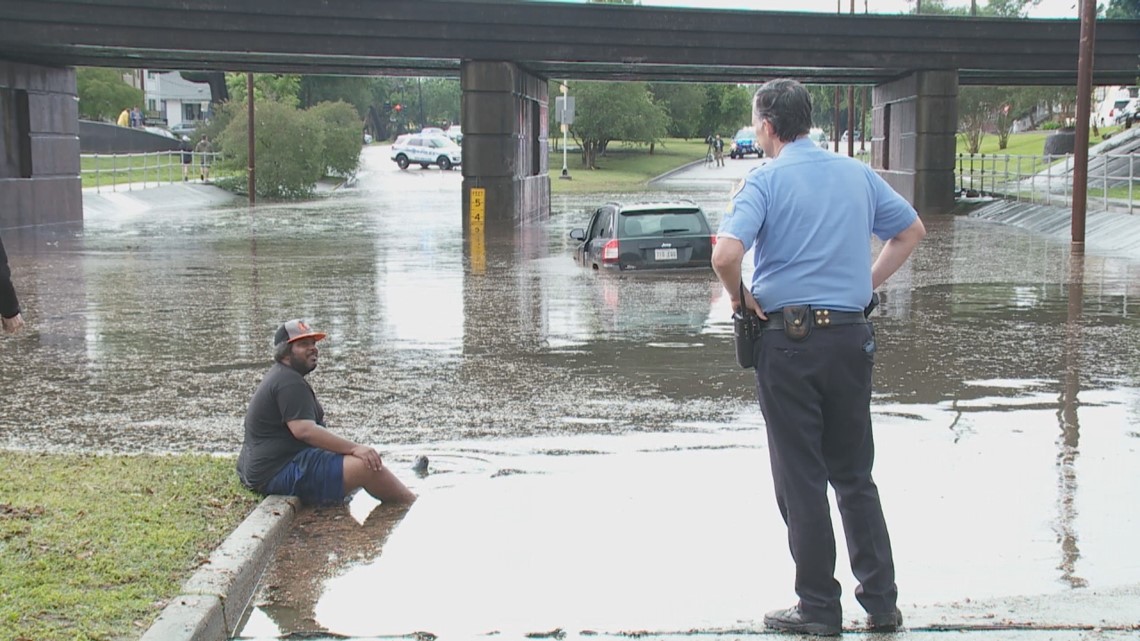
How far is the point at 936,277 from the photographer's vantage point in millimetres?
20453

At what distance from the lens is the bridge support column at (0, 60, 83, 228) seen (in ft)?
110

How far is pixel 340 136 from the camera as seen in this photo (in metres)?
57.0

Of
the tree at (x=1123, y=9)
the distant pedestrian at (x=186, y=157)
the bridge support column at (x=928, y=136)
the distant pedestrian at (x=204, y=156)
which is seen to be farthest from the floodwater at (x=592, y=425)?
the distant pedestrian at (x=204, y=156)

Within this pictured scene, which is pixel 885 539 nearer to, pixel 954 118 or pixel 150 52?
pixel 150 52

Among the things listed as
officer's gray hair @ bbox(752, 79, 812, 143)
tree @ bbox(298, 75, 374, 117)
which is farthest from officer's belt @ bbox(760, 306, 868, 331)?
tree @ bbox(298, 75, 374, 117)

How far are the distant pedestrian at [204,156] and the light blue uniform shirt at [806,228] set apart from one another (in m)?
52.3

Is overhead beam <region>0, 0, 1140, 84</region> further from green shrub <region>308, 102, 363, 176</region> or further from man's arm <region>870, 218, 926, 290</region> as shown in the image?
man's arm <region>870, 218, 926, 290</region>

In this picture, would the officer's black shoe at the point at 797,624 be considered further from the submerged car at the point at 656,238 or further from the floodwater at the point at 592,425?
the submerged car at the point at 656,238

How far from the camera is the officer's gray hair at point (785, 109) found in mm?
5004

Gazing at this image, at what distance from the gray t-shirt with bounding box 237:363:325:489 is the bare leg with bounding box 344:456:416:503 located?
0.34m

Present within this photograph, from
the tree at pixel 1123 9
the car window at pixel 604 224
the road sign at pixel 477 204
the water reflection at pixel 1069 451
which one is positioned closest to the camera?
the water reflection at pixel 1069 451

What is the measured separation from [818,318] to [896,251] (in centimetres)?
63

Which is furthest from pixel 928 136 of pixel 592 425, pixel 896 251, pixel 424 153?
pixel 424 153

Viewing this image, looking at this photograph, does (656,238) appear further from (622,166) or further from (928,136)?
(622,166)
